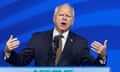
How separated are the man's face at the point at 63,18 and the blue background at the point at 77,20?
0.52m

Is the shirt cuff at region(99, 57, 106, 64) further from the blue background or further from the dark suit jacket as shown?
the blue background

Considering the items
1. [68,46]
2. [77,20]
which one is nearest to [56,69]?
[68,46]

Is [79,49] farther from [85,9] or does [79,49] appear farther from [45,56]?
[85,9]

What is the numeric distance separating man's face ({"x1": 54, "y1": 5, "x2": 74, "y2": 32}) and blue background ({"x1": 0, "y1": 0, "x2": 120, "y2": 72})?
1.72 ft

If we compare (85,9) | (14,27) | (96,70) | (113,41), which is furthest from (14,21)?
(96,70)

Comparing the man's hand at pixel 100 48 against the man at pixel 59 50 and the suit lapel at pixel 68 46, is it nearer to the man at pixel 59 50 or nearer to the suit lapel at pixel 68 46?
the man at pixel 59 50

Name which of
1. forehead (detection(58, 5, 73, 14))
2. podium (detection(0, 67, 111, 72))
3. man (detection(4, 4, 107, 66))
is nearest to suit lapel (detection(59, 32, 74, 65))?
man (detection(4, 4, 107, 66))

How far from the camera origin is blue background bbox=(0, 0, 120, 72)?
2.16m

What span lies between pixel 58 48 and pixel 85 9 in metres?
0.74

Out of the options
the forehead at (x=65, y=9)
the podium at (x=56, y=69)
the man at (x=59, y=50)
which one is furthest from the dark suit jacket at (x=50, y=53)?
the podium at (x=56, y=69)

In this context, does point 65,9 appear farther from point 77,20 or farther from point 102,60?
point 77,20

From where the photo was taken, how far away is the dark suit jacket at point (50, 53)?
159 cm

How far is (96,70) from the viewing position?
109 cm

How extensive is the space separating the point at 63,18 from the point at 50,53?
20cm
